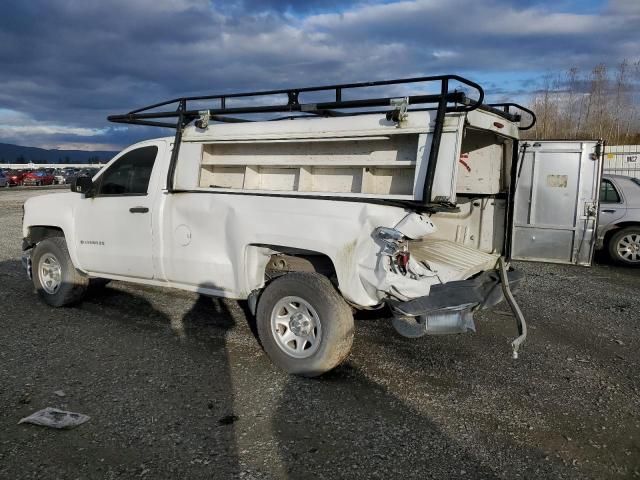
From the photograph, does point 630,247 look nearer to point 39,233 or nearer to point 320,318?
point 320,318

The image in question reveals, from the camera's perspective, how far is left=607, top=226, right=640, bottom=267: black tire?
33.3 feet

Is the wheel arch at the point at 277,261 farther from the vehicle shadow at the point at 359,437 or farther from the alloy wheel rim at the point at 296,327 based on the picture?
the vehicle shadow at the point at 359,437

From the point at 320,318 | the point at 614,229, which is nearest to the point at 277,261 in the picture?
the point at 320,318

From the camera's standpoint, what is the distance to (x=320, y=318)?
440 cm

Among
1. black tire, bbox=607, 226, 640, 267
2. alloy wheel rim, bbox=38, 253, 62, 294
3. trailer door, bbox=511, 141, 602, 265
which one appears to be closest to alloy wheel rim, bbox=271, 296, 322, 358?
alloy wheel rim, bbox=38, 253, 62, 294

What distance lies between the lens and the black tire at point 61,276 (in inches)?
256

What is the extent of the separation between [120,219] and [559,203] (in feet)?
20.4

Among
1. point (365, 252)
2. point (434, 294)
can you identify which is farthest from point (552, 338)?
point (365, 252)

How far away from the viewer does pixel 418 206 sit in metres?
4.32

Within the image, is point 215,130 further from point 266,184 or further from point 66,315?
point 66,315

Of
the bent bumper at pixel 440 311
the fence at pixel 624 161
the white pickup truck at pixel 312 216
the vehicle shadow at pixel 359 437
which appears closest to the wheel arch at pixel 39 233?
the white pickup truck at pixel 312 216

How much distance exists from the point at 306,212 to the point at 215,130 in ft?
4.85

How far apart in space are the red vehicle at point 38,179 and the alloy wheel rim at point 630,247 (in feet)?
156

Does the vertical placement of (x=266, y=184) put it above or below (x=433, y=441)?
above
